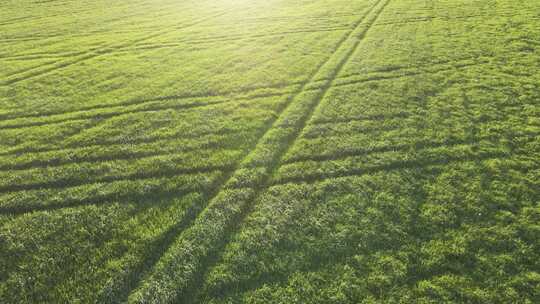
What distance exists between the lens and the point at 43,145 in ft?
37.3

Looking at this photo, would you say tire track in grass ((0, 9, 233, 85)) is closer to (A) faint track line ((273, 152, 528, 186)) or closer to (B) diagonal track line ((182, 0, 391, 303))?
(B) diagonal track line ((182, 0, 391, 303))

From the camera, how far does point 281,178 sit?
8727mm

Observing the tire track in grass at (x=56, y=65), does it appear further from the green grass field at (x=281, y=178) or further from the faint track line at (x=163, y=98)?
the faint track line at (x=163, y=98)

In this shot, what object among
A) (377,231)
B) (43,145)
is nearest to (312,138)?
(377,231)

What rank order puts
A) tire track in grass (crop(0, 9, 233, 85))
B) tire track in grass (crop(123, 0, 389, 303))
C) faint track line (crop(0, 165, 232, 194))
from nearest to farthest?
tire track in grass (crop(123, 0, 389, 303)) → faint track line (crop(0, 165, 232, 194)) → tire track in grass (crop(0, 9, 233, 85))

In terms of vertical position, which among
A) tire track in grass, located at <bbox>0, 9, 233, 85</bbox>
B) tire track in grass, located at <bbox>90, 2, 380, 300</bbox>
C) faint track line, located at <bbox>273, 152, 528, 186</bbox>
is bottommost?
faint track line, located at <bbox>273, 152, 528, 186</bbox>

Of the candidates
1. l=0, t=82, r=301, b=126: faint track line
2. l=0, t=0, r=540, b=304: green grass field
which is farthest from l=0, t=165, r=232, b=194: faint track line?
l=0, t=82, r=301, b=126: faint track line

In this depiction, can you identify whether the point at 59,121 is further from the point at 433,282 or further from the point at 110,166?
the point at 433,282

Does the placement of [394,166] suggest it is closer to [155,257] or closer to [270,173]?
[270,173]

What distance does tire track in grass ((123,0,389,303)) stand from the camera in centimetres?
591

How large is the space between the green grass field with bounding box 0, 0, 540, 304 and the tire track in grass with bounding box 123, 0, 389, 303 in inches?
1.5

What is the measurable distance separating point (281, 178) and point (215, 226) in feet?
7.64

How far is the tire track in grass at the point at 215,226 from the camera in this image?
19.4 feet

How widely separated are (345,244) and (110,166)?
7308 mm
